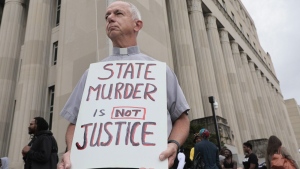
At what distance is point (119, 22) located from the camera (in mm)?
2381

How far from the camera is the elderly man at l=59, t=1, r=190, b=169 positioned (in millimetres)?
2230

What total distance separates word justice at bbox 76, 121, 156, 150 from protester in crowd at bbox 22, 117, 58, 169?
3564 millimetres

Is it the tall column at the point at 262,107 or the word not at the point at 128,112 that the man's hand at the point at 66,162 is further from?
the tall column at the point at 262,107

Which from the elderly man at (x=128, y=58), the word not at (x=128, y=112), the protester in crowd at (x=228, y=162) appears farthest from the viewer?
the protester in crowd at (x=228, y=162)

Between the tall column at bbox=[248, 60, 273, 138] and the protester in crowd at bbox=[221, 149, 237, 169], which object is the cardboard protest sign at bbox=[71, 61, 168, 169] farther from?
the tall column at bbox=[248, 60, 273, 138]

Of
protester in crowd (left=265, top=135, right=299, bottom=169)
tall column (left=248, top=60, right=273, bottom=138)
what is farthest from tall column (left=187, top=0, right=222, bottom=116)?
tall column (left=248, top=60, right=273, bottom=138)

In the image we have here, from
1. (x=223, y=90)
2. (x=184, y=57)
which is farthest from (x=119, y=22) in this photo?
(x=223, y=90)

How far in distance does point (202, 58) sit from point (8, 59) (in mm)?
14411

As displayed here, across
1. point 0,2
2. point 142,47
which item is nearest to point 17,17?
point 0,2

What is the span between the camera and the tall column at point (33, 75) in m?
14.4

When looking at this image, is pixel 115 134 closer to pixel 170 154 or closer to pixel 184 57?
pixel 170 154

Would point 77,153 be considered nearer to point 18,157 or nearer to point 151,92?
point 151,92

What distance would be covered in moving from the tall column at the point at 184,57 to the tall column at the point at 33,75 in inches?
354

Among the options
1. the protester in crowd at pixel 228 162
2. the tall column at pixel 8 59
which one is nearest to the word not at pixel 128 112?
the protester in crowd at pixel 228 162
